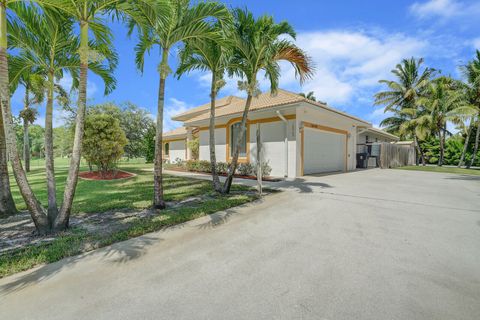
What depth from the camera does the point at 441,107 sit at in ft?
70.3

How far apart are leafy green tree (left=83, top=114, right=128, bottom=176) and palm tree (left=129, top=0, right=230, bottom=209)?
7.30m

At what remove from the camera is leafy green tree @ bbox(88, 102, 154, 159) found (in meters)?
29.8

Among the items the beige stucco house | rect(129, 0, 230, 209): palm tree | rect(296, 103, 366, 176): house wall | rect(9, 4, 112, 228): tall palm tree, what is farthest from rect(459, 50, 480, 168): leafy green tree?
rect(9, 4, 112, 228): tall palm tree

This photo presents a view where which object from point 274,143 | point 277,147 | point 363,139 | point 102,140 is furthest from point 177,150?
point 363,139

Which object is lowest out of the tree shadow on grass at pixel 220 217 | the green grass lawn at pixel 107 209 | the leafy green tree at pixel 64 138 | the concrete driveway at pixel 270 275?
the concrete driveway at pixel 270 275

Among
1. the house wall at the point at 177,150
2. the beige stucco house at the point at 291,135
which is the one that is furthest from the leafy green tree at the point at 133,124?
the beige stucco house at the point at 291,135

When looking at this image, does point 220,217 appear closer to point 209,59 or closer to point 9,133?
point 9,133

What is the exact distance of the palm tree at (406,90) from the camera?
24.8 m

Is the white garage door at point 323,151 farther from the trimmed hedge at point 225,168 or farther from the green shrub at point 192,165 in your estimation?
the green shrub at point 192,165

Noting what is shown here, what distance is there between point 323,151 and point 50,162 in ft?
45.0

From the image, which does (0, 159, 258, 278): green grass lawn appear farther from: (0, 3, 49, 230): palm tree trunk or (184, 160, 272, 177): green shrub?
(184, 160, 272, 177): green shrub

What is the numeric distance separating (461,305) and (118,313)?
11.3ft

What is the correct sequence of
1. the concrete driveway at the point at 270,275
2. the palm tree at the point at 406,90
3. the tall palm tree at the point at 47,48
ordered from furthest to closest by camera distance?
the palm tree at the point at 406,90, the tall palm tree at the point at 47,48, the concrete driveway at the point at 270,275

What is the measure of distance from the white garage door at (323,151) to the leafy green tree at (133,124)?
930 inches
